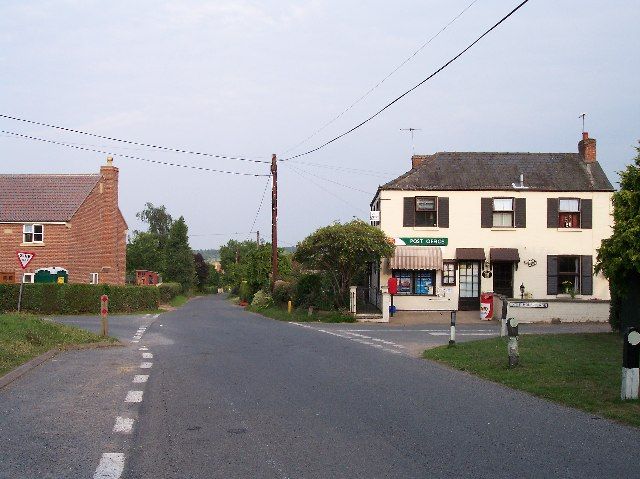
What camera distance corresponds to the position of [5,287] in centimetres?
3850

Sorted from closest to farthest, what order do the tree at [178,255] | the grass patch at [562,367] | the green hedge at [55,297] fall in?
the grass patch at [562,367] < the green hedge at [55,297] < the tree at [178,255]

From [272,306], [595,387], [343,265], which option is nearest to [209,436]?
[595,387]

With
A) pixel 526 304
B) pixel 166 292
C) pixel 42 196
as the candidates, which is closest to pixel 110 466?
pixel 526 304

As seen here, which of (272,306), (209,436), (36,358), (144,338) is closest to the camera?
(209,436)

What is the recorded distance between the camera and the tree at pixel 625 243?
16453 millimetres

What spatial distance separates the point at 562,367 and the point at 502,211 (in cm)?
2484

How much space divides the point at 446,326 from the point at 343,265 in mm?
6557

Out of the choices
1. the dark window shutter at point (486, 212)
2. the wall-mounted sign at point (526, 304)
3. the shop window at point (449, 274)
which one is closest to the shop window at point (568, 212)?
the dark window shutter at point (486, 212)

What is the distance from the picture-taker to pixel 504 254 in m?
37.5

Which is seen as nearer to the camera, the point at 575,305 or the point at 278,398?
the point at 278,398

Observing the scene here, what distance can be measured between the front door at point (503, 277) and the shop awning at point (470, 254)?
1.07 meters

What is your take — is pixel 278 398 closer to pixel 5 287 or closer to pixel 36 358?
pixel 36 358

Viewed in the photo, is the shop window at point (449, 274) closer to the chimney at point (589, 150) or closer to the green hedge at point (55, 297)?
the chimney at point (589, 150)

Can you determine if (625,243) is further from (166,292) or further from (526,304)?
(166,292)
